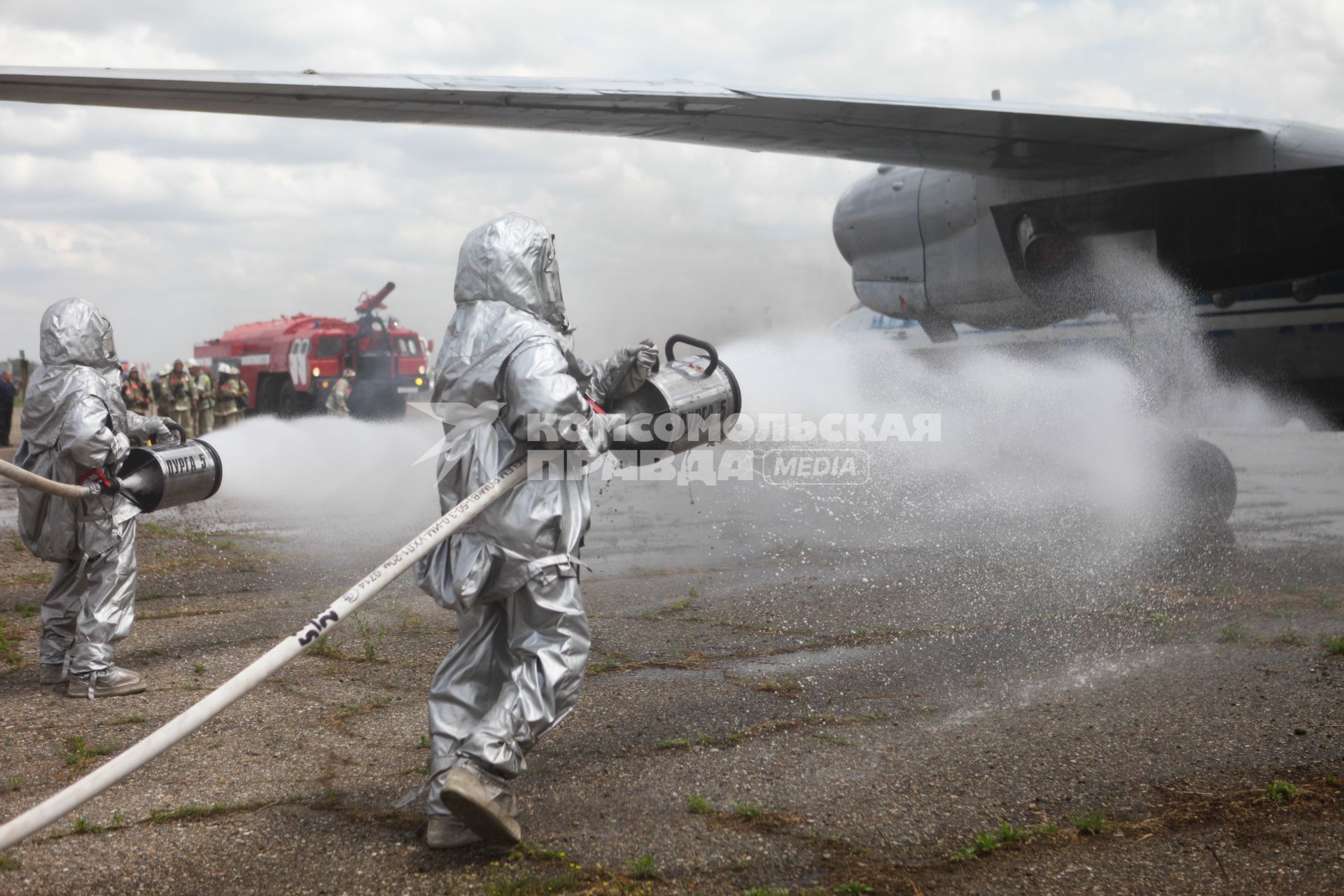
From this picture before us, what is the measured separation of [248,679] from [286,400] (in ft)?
78.6

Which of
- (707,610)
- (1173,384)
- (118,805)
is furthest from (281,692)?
(1173,384)

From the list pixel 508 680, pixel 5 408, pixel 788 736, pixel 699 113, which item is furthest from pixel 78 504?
pixel 5 408

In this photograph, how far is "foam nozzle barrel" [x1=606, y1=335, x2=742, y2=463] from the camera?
4047 mm

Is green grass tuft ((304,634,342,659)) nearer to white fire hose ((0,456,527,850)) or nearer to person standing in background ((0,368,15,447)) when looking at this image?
white fire hose ((0,456,527,850))

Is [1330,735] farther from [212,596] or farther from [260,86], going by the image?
[212,596]

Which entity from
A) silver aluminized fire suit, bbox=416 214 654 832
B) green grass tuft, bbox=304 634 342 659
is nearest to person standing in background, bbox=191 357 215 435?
green grass tuft, bbox=304 634 342 659

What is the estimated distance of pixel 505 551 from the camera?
10.9 feet

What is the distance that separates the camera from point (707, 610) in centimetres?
657

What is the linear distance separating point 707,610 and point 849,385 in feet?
14.1

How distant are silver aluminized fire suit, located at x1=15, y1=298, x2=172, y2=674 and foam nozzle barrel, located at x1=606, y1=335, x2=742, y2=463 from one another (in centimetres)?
269

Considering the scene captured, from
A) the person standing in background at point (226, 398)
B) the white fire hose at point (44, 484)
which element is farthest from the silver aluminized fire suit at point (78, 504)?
the person standing in background at point (226, 398)

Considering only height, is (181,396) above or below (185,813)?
above

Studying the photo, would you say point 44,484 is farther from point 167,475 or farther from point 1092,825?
point 1092,825

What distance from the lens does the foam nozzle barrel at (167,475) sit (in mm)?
5242
